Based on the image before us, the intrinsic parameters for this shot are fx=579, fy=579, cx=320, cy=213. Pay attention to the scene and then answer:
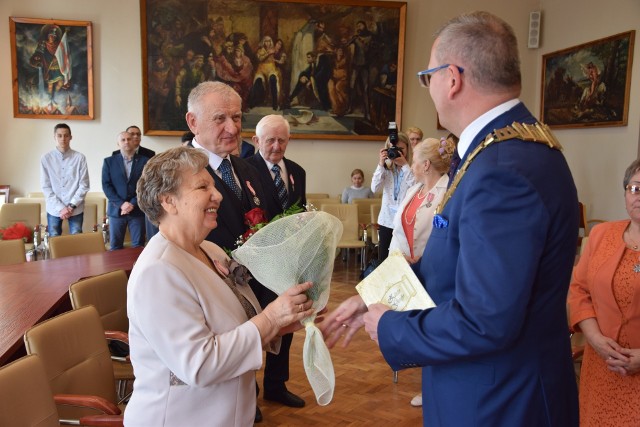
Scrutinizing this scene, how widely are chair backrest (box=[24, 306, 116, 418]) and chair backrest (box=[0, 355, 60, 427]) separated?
1.10 feet

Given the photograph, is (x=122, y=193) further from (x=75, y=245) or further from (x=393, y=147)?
(x=393, y=147)

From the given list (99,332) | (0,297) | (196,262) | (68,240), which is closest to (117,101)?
(68,240)

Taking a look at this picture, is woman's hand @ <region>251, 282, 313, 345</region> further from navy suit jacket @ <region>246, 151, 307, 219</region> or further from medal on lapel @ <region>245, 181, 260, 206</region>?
navy suit jacket @ <region>246, 151, 307, 219</region>

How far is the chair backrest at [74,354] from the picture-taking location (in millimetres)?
2254

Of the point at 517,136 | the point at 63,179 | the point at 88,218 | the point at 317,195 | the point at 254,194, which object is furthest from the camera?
the point at 317,195

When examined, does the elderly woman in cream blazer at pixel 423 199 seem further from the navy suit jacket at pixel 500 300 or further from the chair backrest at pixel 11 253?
the chair backrest at pixel 11 253

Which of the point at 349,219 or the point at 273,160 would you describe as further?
the point at 349,219

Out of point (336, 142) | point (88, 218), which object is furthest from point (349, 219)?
point (88, 218)

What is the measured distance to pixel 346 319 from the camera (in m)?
1.83

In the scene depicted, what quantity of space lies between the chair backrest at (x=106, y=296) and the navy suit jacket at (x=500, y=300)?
6.57 feet

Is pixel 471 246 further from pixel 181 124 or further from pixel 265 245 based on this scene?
pixel 181 124

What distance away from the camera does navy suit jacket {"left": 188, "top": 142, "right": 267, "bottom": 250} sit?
282 cm

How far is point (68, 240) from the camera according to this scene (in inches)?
193

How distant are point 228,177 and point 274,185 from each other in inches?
41.2
